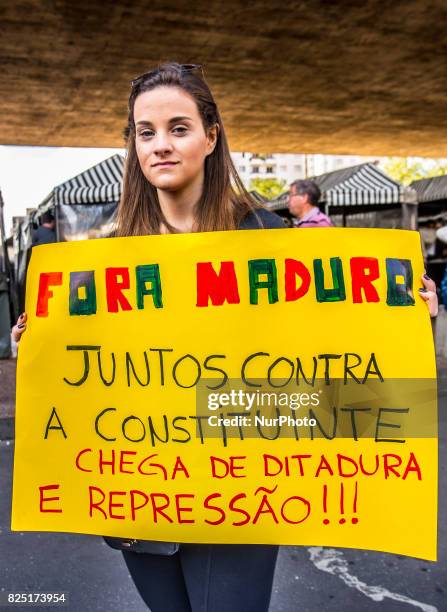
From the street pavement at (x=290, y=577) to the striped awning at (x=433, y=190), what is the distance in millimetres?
12046

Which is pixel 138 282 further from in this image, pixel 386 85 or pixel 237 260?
pixel 386 85

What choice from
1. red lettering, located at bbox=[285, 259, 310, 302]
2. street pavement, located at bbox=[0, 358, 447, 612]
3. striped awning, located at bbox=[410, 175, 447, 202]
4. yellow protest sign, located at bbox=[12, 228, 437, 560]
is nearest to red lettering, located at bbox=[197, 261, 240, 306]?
yellow protest sign, located at bbox=[12, 228, 437, 560]

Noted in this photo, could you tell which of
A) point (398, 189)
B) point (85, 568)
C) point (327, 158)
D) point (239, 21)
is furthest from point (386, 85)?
point (327, 158)

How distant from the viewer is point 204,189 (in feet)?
5.03

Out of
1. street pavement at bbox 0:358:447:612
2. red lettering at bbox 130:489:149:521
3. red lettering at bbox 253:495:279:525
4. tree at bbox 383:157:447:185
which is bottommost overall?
street pavement at bbox 0:358:447:612

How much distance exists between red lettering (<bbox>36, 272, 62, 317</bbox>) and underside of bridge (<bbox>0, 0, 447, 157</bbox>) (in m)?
6.80

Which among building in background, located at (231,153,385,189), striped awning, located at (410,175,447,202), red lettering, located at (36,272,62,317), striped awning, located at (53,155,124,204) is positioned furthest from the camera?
building in background, located at (231,153,385,189)

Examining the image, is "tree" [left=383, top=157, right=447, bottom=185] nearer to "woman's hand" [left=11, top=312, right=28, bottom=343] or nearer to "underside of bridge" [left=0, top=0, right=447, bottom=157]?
"underside of bridge" [left=0, top=0, right=447, bottom=157]

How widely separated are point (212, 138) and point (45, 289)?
1.80ft

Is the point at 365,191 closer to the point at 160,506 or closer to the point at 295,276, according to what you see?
the point at 295,276

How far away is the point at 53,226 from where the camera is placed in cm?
1002

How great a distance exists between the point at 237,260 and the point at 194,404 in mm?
351

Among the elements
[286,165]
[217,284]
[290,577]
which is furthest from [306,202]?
[286,165]

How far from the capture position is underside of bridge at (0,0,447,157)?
785 cm
